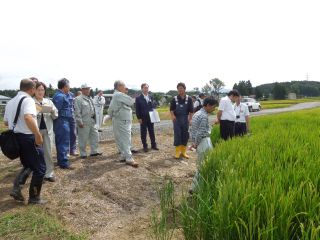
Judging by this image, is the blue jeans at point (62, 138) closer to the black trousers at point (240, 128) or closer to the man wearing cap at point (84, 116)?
the man wearing cap at point (84, 116)

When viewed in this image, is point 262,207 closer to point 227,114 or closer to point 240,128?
point 227,114

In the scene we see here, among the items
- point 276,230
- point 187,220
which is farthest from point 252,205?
point 187,220

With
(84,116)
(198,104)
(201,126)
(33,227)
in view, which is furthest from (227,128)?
(33,227)

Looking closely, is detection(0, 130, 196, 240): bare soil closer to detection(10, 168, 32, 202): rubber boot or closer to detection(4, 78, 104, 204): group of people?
detection(10, 168, 32, 202): rubber boot

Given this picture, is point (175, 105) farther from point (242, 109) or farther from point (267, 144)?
point (267, 144)

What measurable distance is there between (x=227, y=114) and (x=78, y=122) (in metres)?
3.07

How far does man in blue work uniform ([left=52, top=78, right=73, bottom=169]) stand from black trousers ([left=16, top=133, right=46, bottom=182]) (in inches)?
65.8

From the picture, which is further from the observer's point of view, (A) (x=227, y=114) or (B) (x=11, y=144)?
(A) (x=227, y=114)

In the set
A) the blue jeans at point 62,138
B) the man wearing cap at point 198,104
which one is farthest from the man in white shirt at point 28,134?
the man wearing cap at point 198,104

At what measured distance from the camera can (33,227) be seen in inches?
162

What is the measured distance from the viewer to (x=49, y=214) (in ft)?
15.0

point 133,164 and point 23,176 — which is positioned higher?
point 23,176

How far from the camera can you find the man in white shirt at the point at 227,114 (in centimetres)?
747

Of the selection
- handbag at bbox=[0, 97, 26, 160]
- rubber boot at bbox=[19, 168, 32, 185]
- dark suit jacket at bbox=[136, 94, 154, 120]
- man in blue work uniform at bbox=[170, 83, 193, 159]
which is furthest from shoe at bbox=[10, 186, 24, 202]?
dark suit jacket at bbox=[136, 94, 154, 120]
